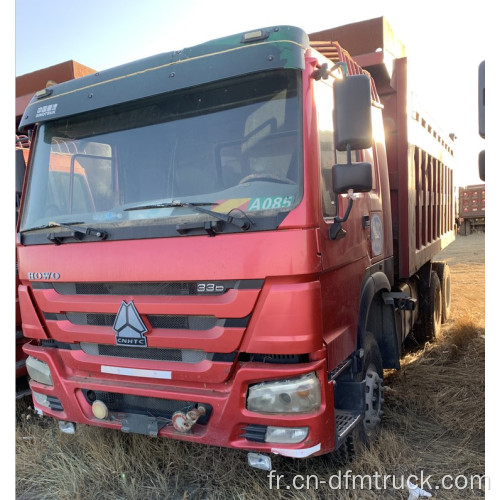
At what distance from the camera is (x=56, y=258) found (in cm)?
301

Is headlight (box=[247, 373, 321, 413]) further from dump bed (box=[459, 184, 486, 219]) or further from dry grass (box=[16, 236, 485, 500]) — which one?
dump bed (box=[459, 184, 486, 219])

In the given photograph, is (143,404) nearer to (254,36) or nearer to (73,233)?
(73,233)

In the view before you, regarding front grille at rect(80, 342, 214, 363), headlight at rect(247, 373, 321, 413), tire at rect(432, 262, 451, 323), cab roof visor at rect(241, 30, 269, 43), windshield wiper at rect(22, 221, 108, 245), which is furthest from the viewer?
tire at rect(432, 262, 451, 323)

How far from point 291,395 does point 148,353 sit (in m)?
0.91

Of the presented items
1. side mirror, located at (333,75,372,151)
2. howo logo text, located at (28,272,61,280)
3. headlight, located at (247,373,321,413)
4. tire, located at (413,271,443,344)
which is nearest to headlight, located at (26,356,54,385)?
howo logo text, located at (28,272,61,280)

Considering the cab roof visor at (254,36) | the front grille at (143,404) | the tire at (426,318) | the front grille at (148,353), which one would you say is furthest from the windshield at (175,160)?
the tire at (426,318)

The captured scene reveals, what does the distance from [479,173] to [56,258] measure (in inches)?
114

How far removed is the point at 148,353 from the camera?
9.14 feet

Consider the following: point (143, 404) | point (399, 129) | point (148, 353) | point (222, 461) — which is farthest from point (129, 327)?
point (399, 129)

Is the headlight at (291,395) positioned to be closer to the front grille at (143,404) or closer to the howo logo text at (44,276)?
the front grille at (143,404)

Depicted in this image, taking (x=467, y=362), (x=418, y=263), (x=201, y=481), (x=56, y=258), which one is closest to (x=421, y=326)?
(x=467, y=362)

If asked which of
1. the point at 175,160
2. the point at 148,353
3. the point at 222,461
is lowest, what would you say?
the point at 222,461

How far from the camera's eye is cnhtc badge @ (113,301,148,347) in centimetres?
273

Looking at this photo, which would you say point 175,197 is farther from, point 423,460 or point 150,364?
point 423,460
